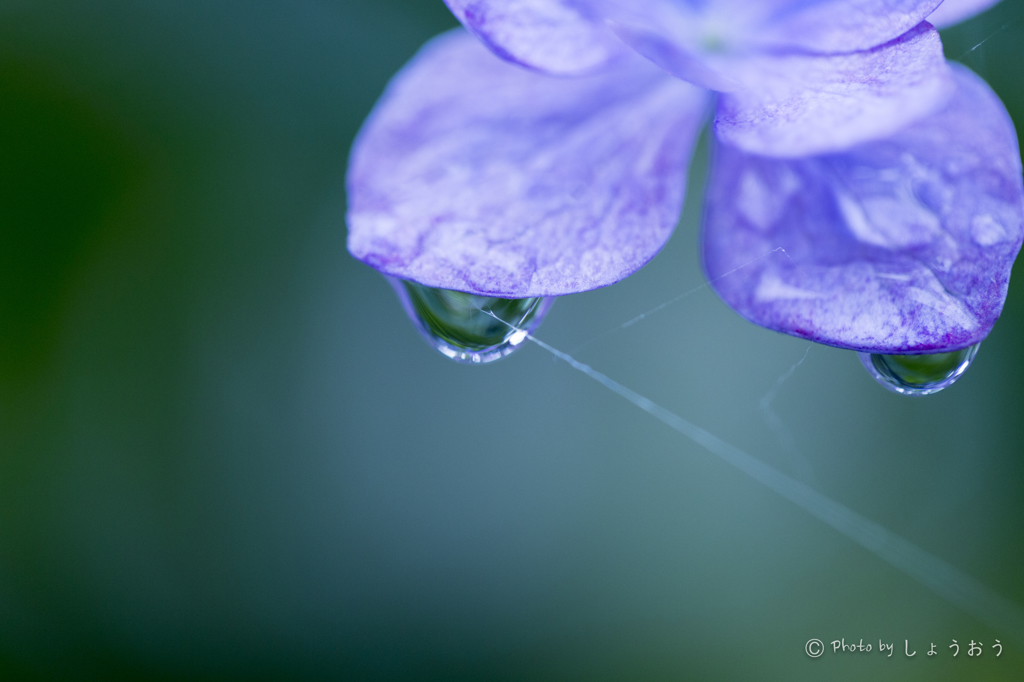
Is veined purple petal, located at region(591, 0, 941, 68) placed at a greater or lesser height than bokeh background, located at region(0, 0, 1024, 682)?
greater

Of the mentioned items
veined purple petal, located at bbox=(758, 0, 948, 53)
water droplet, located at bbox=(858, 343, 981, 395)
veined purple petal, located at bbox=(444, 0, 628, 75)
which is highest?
veined purple petal, located at bbox=(444, 0, 628, 75)

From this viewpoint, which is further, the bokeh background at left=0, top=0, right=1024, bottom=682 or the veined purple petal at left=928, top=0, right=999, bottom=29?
the bokeh background at left=0, top=0, right=1024, bottom=682

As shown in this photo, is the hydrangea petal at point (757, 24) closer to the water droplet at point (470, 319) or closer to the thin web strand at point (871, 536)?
the water droplet at point (470, 319)

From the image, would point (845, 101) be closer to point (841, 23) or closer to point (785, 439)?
point (841, 23)

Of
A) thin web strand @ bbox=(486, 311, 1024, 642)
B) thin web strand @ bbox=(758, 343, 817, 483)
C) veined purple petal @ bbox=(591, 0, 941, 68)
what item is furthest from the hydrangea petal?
thin web strand @ bbox=(758, 343, 817, 483)

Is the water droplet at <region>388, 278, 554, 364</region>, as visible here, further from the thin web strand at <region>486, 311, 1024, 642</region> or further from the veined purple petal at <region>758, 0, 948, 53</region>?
the thin web strand at <region>486, 311, 1024, 642</region>

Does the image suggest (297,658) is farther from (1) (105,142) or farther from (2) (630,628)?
(1) (105,142)

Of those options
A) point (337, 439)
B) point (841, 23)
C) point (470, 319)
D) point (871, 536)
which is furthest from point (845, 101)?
point (337, 439)

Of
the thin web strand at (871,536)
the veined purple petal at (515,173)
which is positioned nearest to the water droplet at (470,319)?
the veined purple petal at (515,173)
